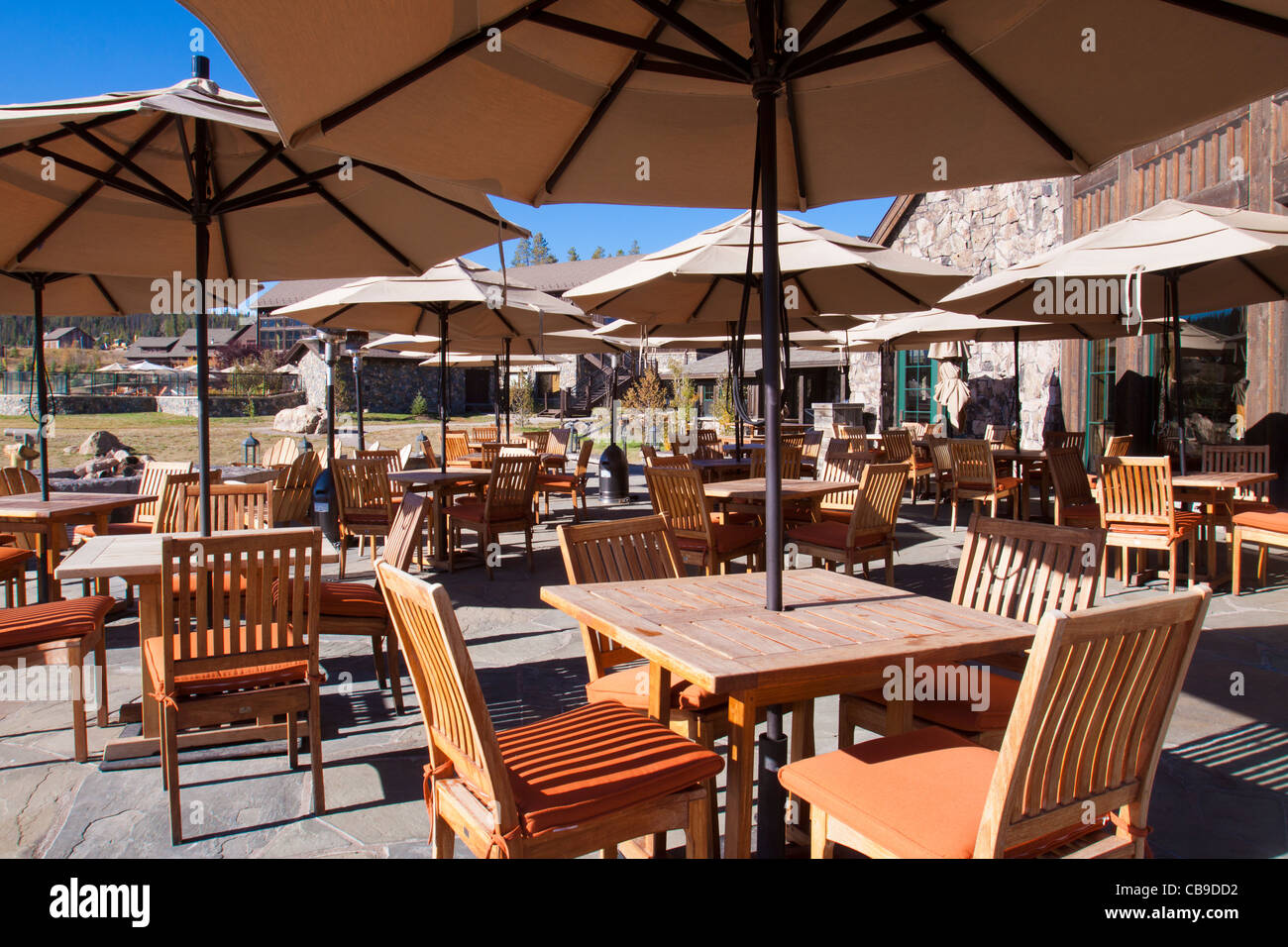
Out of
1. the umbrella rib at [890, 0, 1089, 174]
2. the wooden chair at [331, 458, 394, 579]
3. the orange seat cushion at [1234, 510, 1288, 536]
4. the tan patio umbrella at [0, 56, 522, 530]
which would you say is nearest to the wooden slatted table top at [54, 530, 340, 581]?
the tan patio umbrella at [0, 56, 522, 530]

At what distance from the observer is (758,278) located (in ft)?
18.2

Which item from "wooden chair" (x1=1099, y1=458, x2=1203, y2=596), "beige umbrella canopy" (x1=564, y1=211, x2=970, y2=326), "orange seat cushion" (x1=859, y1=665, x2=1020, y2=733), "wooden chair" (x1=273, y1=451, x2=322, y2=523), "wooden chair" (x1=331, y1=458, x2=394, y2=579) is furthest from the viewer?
"wooden chair" (x1=331, y1=458, x2=394, y2=579)

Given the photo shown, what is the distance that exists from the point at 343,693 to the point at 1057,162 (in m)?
4.01

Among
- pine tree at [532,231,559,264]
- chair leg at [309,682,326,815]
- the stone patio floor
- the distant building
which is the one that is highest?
pine tree at [532,231,559,264]

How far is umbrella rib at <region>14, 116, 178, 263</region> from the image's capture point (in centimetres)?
396

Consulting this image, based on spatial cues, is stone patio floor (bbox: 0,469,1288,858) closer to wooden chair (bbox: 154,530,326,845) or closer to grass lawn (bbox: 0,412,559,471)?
wooden chair (bbox: 154,530,326,845)

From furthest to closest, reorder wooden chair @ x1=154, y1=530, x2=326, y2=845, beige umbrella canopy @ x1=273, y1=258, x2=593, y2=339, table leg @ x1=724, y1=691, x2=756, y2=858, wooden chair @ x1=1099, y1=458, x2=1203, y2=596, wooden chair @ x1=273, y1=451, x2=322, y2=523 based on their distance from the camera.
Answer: beige umbrella canopy @ x1=273, y1=258, x2=593, y2=339, wooden chair @ x1=273, y1=451, x2=322, y2=523, wooden chair @ x1=1099, y1=458, x2=1203, y2=596, wooden chair @ x1=154, y1=530, x2=326, y2=845, table leg @ x1=724, y1=691, x2=756, y2=858

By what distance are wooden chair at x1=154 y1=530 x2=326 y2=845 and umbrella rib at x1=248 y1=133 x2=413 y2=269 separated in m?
2.11

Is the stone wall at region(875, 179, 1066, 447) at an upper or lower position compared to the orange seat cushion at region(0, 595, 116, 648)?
upper

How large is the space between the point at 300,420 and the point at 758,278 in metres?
27.2

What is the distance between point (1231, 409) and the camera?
997 cm

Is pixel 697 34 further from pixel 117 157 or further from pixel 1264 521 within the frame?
pixel 1264 521

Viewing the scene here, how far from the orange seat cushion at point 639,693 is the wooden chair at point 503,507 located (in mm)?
4336

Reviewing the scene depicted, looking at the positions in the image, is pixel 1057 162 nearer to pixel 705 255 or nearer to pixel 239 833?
pixel 705 255
